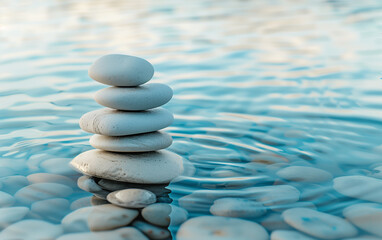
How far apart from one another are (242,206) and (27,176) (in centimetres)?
146

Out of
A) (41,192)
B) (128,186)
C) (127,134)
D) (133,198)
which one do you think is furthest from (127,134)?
(41,192)

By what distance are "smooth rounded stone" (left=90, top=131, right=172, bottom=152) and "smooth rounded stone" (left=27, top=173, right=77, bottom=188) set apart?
0.96 feet

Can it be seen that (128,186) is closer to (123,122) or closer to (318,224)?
(123,122)

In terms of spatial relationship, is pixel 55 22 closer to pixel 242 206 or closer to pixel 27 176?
pixel 27 176

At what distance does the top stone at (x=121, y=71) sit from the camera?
3.26 m

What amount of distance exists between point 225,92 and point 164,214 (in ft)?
8.49

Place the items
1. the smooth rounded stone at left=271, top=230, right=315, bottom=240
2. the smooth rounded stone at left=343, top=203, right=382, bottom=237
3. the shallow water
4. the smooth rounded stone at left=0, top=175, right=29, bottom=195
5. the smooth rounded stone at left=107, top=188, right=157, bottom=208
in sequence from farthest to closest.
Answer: the shallow water
the smooth rounded stone at left=0, top=175, right=29, bottom=195
the smooth rounded stone at left=107, top=188, right=157, bottom=208
the smooth rounded stone at left=343, top=203, right=382, bottom=237
the smooth rounded stone at left=271, top=230, right=315, bottom=240

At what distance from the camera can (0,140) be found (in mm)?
4000

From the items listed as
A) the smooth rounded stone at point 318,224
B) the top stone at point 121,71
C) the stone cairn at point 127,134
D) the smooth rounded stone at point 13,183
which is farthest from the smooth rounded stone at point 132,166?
the smooth rounded stone at point 318,224

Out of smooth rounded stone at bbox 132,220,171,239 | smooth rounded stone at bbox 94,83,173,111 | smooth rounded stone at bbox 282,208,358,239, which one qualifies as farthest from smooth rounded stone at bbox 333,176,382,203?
smooth rounded stone at bbox 94,83,173,111

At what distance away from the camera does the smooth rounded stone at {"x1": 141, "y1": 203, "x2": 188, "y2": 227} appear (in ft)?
8.96

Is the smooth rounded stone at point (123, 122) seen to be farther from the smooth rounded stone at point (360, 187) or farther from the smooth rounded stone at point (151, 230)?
the smooth rounded stone at point (360, 187)

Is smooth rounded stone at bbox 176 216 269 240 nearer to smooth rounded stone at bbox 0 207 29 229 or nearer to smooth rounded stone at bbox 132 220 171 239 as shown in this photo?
smooth rounded stone at bbox 132 220 171 239

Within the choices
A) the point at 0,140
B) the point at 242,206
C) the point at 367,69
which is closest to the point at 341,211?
the point at 242,206
